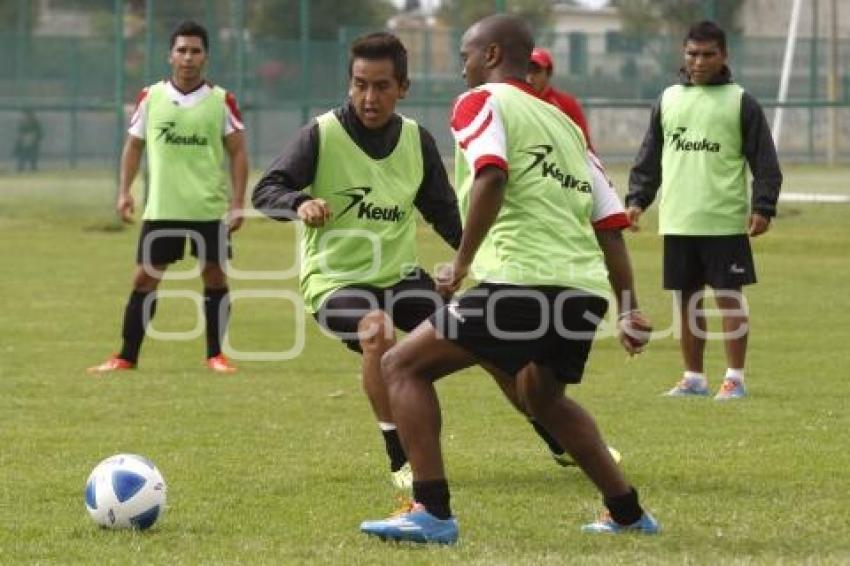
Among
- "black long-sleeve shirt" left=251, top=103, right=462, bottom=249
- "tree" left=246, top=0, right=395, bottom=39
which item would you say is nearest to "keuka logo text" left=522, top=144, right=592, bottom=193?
"black long-sleeve shirt" left=251, top=103, right=462, bottom=249

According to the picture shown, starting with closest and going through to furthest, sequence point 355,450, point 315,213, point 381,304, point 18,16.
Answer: point 315,213, point 381,304, point 355,450, point 18,16

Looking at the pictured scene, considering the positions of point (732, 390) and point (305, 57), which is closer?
point (732, 390)

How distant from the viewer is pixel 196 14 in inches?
1101

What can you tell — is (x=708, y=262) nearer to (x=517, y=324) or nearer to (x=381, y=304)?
(x=381, y=304)

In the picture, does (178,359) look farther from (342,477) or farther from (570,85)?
(570,85)

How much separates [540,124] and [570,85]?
1958 cm

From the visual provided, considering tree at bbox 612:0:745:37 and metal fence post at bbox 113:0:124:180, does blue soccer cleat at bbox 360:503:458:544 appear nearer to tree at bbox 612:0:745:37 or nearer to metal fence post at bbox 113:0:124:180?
tree at bbox 612:0:745:37

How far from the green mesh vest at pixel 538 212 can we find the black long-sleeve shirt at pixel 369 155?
4.07ft

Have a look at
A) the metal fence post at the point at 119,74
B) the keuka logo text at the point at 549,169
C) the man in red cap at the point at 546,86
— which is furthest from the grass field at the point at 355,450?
the metal fence post at the point at 119,74

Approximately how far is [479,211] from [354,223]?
1.78 m

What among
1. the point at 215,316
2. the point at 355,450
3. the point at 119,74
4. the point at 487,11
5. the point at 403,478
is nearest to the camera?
the point at 403,478

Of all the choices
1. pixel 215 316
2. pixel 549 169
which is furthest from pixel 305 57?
pixel 549 169

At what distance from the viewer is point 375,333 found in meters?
8.12

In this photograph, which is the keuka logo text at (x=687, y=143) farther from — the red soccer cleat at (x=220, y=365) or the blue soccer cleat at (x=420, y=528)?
the blue soccer cleat at (x=420, y=528)
